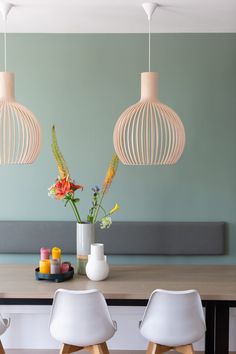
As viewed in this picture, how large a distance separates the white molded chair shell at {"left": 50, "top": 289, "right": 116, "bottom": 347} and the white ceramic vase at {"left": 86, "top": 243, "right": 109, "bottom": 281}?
375mm

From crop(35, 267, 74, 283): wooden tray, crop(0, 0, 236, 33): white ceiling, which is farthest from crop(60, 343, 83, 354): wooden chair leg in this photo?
crop(0, 0, 236, 33): white ceiling

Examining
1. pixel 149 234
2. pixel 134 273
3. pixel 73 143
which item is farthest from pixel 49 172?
pixel 134 273

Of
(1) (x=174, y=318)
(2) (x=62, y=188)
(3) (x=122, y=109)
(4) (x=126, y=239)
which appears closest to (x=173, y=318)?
(1) (x=174, y=318)

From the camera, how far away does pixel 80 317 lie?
2.86m

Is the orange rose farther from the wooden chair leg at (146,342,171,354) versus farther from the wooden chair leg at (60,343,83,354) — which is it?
the wooden chair leg at (146,342,171,354)

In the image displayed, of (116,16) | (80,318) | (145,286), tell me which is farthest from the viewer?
(116,16)

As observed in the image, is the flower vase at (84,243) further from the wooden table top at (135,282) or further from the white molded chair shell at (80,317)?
the white molded chair shell at (80,317)

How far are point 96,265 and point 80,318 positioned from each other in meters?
0.45

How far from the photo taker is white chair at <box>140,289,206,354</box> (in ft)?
9.32

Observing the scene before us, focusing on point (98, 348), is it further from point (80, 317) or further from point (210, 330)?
point (210, 330)

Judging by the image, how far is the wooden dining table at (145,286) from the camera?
2990mm

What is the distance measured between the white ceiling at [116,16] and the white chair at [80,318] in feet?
6.34

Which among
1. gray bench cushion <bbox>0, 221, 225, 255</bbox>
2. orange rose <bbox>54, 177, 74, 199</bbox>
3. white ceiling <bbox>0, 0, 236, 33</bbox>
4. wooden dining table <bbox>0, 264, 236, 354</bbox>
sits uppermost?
white ceiling <bbox>0, 0, 236, 33</bbox>

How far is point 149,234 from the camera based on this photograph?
165 inches
